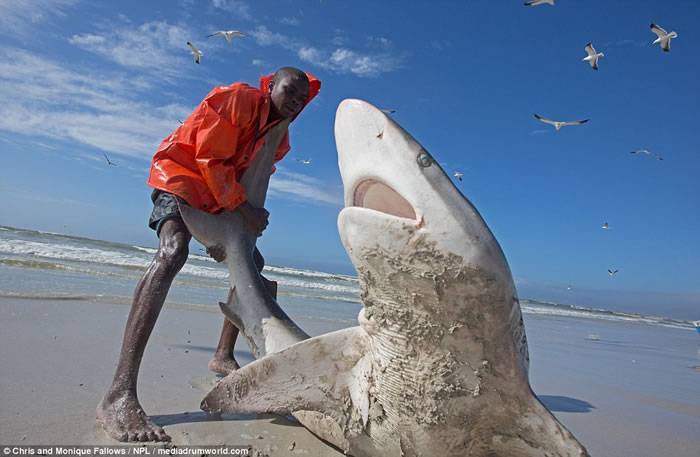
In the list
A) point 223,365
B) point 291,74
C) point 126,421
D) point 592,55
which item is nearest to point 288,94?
point 291,74

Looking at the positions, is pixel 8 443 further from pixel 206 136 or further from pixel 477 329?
pixel 477 329

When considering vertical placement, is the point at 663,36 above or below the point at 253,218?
above

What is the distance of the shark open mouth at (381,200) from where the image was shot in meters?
1.99

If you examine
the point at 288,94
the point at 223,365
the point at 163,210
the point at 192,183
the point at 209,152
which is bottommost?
the point at 223,365

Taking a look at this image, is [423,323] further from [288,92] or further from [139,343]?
[288,92]

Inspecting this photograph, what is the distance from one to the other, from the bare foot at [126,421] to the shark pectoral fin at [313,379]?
404 mm

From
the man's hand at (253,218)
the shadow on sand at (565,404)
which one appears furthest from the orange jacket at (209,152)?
the shadow on sand at (565,404)

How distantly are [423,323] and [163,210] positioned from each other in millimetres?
1802

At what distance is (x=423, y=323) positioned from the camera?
1.98m

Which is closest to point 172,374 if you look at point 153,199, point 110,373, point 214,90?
point 110,373

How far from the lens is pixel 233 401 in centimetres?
244

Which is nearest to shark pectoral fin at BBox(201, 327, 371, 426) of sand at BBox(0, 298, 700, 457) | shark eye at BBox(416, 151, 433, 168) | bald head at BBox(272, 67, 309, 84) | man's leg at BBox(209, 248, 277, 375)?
sand at BBox(0, 298, 700, 457)

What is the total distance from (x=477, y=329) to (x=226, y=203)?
1.81 meters

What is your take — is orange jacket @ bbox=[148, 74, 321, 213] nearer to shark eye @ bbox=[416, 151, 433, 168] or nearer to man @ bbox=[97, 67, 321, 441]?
man @ bbox=[97, 67, 321, 441]
